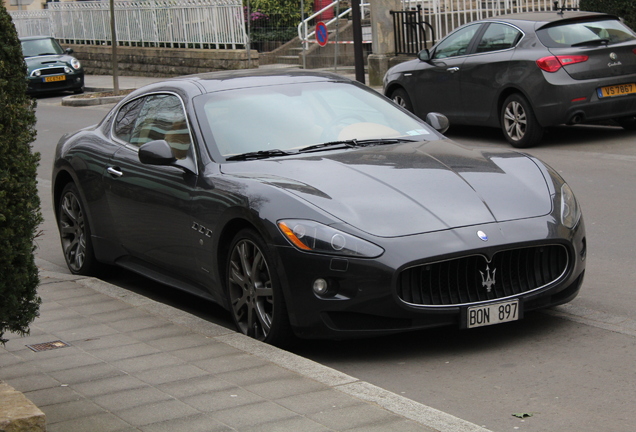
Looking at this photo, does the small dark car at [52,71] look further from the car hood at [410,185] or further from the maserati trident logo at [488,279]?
the maserati trident logo at [488,279]

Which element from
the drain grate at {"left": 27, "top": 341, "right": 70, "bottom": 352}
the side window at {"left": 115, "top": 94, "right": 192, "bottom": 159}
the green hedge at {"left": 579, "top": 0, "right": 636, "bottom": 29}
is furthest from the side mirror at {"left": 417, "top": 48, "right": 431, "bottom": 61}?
the drain grate at {"left": 27, "top": 341, "right": 70, "bottom": 352}

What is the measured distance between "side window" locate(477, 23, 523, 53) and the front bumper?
8.67 metres

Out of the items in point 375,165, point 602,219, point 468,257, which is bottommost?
point 602,219

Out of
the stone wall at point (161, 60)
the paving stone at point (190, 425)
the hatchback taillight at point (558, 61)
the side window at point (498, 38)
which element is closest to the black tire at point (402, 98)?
the side window at point (498, 38)

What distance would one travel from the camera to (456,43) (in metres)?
14.7

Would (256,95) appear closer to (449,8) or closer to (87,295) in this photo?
(87,295)

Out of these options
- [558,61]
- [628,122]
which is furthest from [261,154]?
[628,122]

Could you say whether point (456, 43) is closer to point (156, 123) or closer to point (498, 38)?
point (498, 38)

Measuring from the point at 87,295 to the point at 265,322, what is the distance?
1811 millimetres

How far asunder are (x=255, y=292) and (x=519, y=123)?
27.7 ft

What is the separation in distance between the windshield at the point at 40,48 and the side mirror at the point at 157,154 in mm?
25274

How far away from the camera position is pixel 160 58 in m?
33.3

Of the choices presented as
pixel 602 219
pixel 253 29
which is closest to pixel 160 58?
pixel 253 29

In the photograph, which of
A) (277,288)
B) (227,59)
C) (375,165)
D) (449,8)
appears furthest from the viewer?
(227,59)
